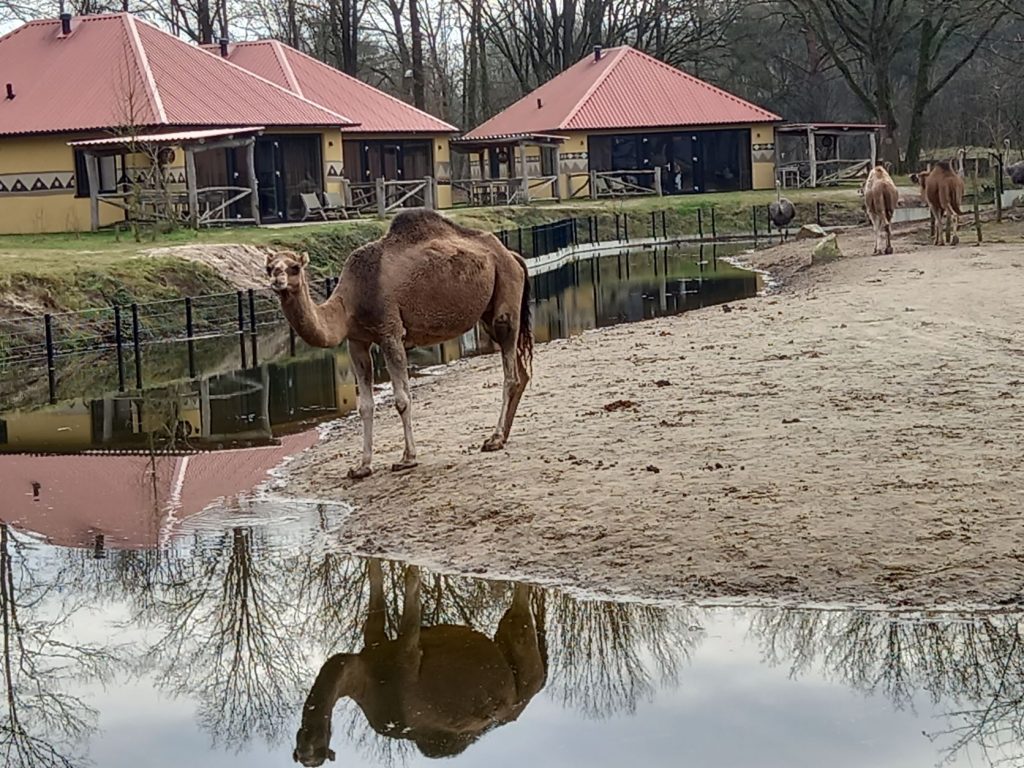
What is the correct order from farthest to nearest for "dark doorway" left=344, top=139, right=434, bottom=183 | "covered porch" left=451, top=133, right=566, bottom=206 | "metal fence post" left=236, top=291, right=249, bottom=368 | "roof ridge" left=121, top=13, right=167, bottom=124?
"covered porch" left=451, top=133, right=566, bottom=206 < "dark doorway" left=344, top=139, right=434, bottom=183 < "roof ridge" left=121, top=13, right=167, bottom=124 < "metal fence post" left=236, top=291, right=249, bottom=368

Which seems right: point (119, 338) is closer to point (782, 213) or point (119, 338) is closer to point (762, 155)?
point (782, 213)

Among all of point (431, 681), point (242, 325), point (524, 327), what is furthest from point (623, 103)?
point (431, 681)

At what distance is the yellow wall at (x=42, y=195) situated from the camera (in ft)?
130

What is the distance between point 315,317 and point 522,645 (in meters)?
3.82

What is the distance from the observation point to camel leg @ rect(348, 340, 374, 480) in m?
12.4

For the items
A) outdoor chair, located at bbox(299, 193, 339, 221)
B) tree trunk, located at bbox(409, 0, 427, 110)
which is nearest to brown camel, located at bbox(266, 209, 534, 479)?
outdoor chair, located at bbox(299, 193, 339, 221)

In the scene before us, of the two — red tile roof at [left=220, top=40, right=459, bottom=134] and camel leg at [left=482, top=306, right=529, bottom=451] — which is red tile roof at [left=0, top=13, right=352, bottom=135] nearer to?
red tile roof at [left=220, top=40, right=459, bottom=134]

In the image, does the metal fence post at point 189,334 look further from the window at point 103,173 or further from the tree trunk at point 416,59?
the tree trunk at point 416,59

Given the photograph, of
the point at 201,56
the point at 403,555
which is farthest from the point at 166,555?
the point at 201,56

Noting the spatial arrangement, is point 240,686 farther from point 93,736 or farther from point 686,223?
point 686,223

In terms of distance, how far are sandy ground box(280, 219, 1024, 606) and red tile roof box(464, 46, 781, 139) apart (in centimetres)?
3934

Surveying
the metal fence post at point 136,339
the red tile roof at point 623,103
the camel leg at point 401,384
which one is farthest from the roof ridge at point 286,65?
the camel leg at point 401,384

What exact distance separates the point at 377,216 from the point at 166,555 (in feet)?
106

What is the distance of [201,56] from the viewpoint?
4484cm
